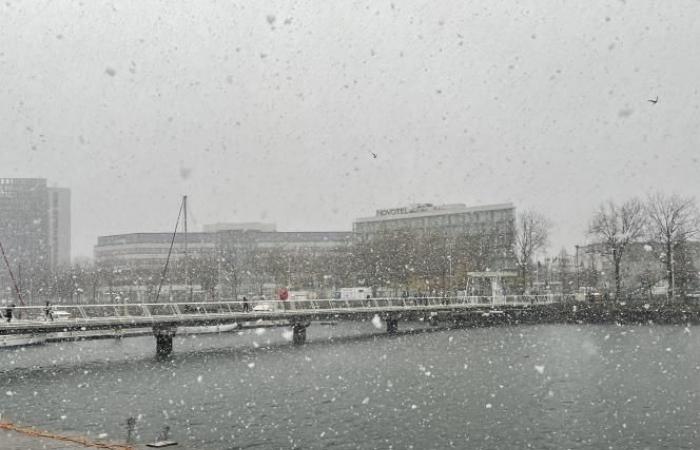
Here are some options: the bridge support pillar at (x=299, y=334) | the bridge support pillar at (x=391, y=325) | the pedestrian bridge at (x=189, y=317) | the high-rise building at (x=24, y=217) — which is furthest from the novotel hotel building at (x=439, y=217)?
the bridge support pillar at (x=299, y=334)

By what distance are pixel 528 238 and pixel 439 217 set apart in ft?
188

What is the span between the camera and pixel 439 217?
158 metres

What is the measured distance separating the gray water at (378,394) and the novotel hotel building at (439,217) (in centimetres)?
8884

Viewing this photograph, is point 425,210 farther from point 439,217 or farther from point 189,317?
point 189,317

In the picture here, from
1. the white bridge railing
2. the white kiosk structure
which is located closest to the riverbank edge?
the white bridge railing

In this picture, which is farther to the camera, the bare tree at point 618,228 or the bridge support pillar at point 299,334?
the bare tree at point 618,228

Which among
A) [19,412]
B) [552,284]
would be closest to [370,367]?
[19,412]

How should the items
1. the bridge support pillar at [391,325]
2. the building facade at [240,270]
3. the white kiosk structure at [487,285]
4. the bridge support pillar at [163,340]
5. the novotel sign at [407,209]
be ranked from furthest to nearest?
1. the novotel sign at [407,209]
2. the building facade at [240,270]
3. the white kiosk structure at [487,285]
4. the bridge support pillar at [391,325]
5. the bridge support pillar at [163,340]

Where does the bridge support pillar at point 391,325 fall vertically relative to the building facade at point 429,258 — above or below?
below

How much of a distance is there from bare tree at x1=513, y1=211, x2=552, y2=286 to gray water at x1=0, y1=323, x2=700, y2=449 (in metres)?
44.6

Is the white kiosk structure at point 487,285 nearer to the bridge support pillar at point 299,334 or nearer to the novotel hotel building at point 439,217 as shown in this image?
the novotel hotel building at point 439,217

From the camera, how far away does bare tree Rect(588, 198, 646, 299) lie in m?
85.2

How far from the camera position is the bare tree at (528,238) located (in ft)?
328

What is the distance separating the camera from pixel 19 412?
28172mm
